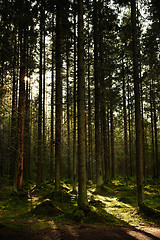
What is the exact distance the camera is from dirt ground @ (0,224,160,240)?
5.01 metres

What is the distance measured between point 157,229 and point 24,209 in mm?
6327

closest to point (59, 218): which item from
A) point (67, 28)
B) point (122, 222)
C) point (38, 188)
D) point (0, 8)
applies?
point (122, 222)

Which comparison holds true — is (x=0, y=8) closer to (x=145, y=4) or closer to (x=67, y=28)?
(x=67, y=28)

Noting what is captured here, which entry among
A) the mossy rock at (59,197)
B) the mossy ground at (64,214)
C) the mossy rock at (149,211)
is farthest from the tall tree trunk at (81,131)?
the mossy rock at (59,197)

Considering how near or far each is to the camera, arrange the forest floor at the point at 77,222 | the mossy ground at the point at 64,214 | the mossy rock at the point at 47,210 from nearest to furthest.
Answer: the forest floor at the point at 77,222, the mossy ground at the point at 64,214, the mossy rock at the point at 47,210

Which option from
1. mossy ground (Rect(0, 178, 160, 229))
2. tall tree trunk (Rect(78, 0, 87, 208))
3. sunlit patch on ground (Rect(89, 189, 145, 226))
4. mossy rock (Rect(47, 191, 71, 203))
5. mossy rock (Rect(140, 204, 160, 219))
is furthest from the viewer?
mossy rock (Rect(47, 191, 71, 203))

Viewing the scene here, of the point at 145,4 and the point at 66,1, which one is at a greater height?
the point at 66,1

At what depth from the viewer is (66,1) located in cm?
1123

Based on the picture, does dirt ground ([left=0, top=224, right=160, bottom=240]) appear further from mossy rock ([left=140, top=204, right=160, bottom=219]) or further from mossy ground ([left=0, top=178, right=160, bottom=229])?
mossy rock ([left=140, top=204, right=160, bottom=219])

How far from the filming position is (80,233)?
5551 millimetres

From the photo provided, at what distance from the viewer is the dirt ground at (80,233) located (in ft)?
16.4

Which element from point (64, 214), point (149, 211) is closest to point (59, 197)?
point (64, 214)

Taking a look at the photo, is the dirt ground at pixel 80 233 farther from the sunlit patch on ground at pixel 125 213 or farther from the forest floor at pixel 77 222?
the sunlit patch on ground at pixel 125 213

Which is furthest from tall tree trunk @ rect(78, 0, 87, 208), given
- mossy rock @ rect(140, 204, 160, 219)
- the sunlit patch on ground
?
mossy rock @ rect(140, 204, 160, 219)
